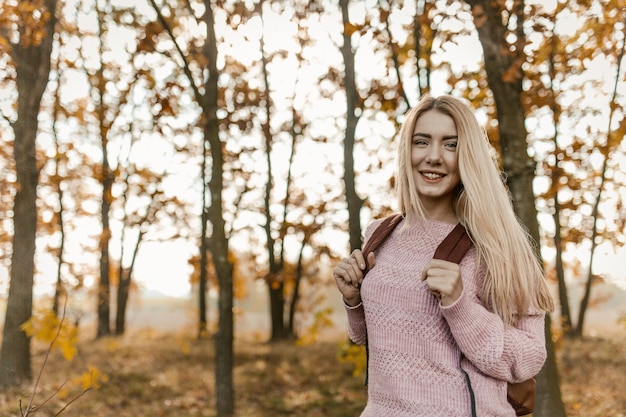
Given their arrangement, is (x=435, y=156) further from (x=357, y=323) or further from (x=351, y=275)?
(x=357, y=323)

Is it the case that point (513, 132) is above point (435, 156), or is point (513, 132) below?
above

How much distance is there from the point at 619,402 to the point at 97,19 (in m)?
13.6

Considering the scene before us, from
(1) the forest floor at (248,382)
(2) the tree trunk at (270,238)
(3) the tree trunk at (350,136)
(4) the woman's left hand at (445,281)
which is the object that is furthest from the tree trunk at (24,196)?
(4) the woman's left hand at (445,281)

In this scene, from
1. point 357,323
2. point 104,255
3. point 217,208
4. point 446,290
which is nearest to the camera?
point 446,290

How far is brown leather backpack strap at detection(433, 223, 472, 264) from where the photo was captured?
1.95 m

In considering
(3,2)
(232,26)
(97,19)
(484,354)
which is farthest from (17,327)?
(97,19)

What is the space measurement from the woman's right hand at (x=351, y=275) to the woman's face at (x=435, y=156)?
349mm

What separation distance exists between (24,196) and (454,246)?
7707 millimetres

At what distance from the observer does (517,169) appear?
464 centimetres

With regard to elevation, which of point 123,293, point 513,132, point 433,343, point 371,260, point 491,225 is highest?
point 513,132

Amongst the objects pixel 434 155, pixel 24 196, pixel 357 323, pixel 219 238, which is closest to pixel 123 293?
pixel 24 196

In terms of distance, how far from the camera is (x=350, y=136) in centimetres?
876

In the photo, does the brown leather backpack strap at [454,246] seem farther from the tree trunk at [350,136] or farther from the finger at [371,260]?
the tree trunk at [350,136]

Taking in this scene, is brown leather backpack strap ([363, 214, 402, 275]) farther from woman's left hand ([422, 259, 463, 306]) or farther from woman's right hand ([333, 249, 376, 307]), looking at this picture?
woman's left hand ([422, 259, 463, 306])
